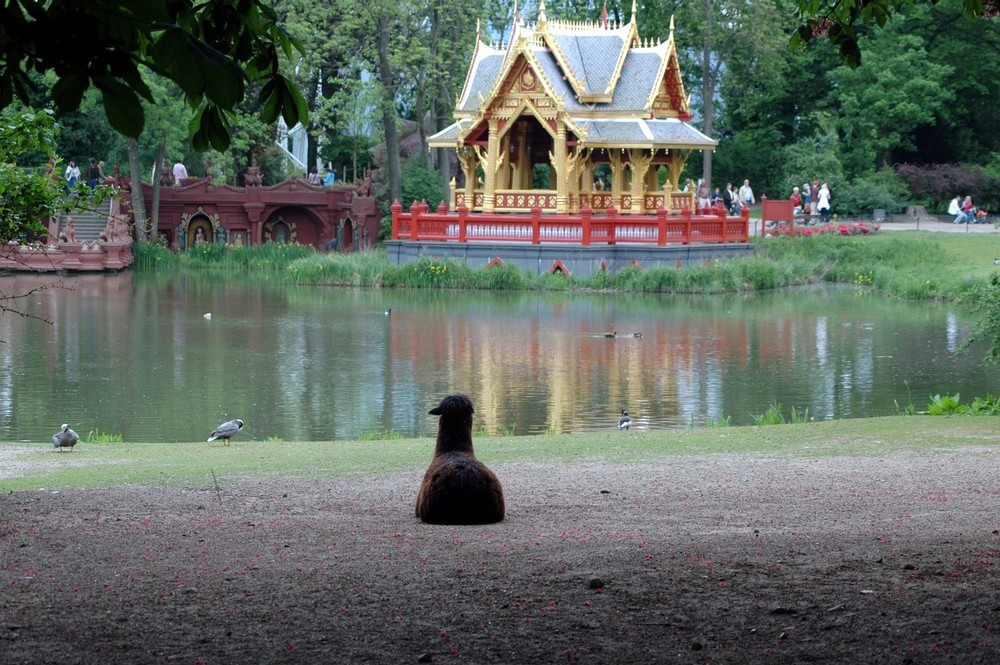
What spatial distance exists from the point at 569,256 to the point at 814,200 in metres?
13.0

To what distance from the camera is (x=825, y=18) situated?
30.1 feet

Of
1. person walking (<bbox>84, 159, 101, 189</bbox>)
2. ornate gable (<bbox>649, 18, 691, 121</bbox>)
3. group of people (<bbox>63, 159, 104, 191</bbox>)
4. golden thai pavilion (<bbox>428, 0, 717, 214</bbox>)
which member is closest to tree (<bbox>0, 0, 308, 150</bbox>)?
golden thai pavilion (<bbox>428, 0, 717, 214</bbox>)

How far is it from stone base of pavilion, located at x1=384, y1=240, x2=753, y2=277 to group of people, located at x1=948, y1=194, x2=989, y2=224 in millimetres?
11632

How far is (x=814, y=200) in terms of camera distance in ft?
154

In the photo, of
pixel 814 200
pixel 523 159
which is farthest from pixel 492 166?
pixel 814 200

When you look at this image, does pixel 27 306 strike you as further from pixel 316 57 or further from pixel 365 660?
pixel 365 660

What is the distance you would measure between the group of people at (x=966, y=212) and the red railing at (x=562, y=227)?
412 inches

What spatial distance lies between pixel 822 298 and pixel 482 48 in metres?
14.4

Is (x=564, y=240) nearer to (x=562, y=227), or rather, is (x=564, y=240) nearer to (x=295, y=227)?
(x=562, y=227)

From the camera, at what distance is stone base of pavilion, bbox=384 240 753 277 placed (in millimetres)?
37344

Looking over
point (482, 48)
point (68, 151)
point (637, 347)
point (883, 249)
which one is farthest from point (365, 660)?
point (68, 151)

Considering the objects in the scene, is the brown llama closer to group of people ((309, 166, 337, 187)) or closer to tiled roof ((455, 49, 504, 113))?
tiled roof ((455, 49, 504, 113))

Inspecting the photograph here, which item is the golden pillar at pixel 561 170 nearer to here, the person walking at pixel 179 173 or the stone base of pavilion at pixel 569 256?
the stone base of pavilion at pixel 569 256

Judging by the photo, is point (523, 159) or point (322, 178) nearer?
point (523, 159)
